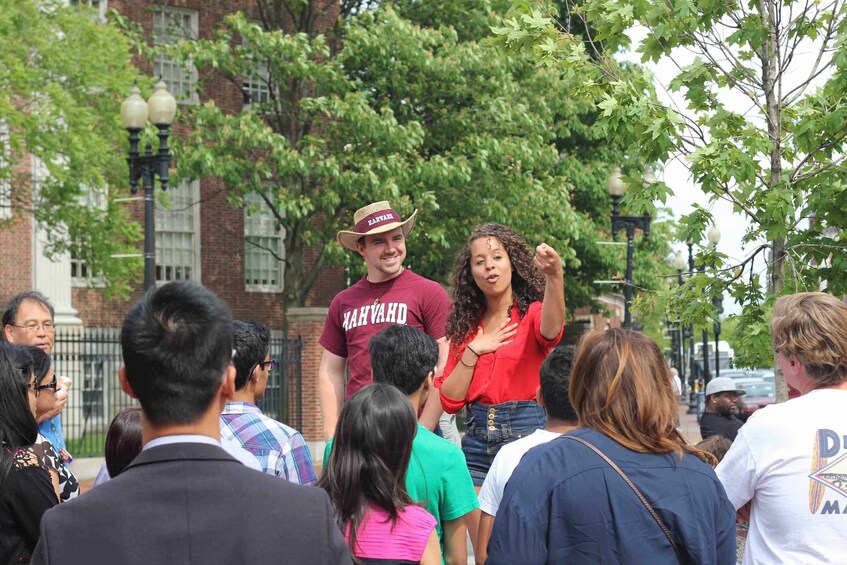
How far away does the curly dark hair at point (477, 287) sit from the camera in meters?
5.43

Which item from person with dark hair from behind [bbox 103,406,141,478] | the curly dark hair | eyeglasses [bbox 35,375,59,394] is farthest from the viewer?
the curly dark hair

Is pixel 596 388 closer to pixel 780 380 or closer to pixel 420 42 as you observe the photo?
pixel 780 380

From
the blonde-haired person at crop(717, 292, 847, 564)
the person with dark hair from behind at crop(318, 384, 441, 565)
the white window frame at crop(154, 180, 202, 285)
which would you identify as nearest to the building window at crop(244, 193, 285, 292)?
the white window frame at crop(154, 180, 202, 285)

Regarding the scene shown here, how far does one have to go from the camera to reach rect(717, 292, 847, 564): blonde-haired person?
3.47 metres

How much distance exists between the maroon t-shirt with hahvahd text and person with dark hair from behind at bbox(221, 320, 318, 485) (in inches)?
55.0

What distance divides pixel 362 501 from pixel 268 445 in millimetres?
697

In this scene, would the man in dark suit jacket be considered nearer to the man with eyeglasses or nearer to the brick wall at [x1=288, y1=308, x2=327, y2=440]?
the man with eyeglasses

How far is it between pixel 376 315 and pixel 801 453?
9.29 ft

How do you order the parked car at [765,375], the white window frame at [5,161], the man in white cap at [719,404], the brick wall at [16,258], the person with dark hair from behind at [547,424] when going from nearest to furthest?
the person with dark hair from behind at [547,424] < the man in white cap at [719,404] < the white window frame at [5,161] < the brick wall at [16,258] < the parked car at [765,375]

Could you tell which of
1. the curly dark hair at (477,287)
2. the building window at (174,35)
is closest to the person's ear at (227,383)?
the curly dark hair at (477,287)

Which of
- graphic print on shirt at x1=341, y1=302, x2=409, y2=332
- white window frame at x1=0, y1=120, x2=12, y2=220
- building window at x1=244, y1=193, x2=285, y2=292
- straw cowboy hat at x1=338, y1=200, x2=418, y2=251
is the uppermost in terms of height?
white window frame at x1=0, y1=120, x2=12, y2=220

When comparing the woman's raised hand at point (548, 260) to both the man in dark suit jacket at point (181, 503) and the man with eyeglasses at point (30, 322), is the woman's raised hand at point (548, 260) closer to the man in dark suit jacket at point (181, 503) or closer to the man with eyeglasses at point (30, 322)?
the man in dark suit jacket at point (181, 503)

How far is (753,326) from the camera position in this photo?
21.7 feet

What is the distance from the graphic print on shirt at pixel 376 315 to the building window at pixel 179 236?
2305cm
